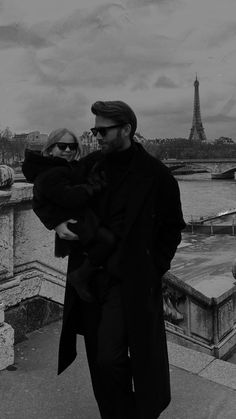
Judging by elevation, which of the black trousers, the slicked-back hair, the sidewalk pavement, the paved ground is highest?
the slicked-back hair

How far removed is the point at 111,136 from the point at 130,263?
56 cm

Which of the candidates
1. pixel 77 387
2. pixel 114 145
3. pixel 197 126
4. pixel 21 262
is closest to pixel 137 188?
pixel 114 145

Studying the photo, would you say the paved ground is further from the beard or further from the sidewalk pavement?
the beard

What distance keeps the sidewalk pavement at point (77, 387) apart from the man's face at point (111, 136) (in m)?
1.55

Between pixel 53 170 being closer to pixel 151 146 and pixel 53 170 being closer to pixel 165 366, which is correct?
pixel 151 146

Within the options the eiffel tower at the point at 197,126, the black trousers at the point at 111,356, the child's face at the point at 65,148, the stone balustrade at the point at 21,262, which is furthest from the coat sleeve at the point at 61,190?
the eiffel tower at the point at 197,126

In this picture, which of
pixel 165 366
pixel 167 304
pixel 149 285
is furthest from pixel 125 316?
pixel 167 304

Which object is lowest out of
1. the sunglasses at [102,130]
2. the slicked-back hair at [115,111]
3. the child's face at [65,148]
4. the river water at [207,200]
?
the river water at [207,200]

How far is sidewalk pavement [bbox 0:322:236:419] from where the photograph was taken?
2.67 meters

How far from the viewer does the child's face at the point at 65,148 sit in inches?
93.4

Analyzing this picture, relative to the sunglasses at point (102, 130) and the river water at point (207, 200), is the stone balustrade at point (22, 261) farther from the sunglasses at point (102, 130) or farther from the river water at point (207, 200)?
the river water at point (207, 200)

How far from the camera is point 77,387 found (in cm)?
293

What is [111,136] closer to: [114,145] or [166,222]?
[114,145]

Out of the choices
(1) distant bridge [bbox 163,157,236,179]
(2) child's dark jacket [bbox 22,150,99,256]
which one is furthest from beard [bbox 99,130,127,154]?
(1) distant bridge [bbox 163,157,236,179]
